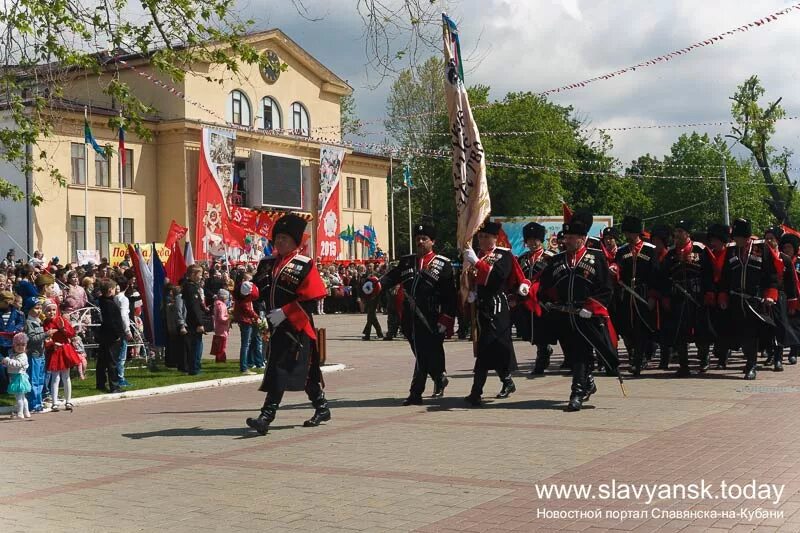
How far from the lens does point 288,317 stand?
10500 millimetres

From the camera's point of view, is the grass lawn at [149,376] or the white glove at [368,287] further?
the grass lawn at [149,376]

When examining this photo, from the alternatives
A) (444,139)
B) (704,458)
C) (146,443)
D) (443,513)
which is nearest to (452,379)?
(146,443)

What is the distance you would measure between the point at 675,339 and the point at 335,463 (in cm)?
802

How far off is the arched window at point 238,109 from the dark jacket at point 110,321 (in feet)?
115

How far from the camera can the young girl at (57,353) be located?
13.6m

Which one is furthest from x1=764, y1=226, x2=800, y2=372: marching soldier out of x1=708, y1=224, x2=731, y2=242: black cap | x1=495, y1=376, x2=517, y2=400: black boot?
x1=495, y1=376, x2=517, y2=400: black boot

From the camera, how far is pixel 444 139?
64.2 m

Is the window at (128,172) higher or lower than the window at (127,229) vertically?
higher

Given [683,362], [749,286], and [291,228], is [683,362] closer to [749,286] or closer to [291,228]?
[749,286]

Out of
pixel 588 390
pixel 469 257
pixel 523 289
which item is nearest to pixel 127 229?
pixel 469 257

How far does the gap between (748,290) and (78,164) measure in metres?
35.1

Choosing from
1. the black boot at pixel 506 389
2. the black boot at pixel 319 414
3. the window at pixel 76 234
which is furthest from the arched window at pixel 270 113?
the black boot at pixel 319 414

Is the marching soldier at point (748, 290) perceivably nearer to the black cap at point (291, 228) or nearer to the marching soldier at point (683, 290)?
the marching soldier at point (683, 290)

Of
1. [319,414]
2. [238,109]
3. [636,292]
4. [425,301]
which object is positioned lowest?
[319,414]
